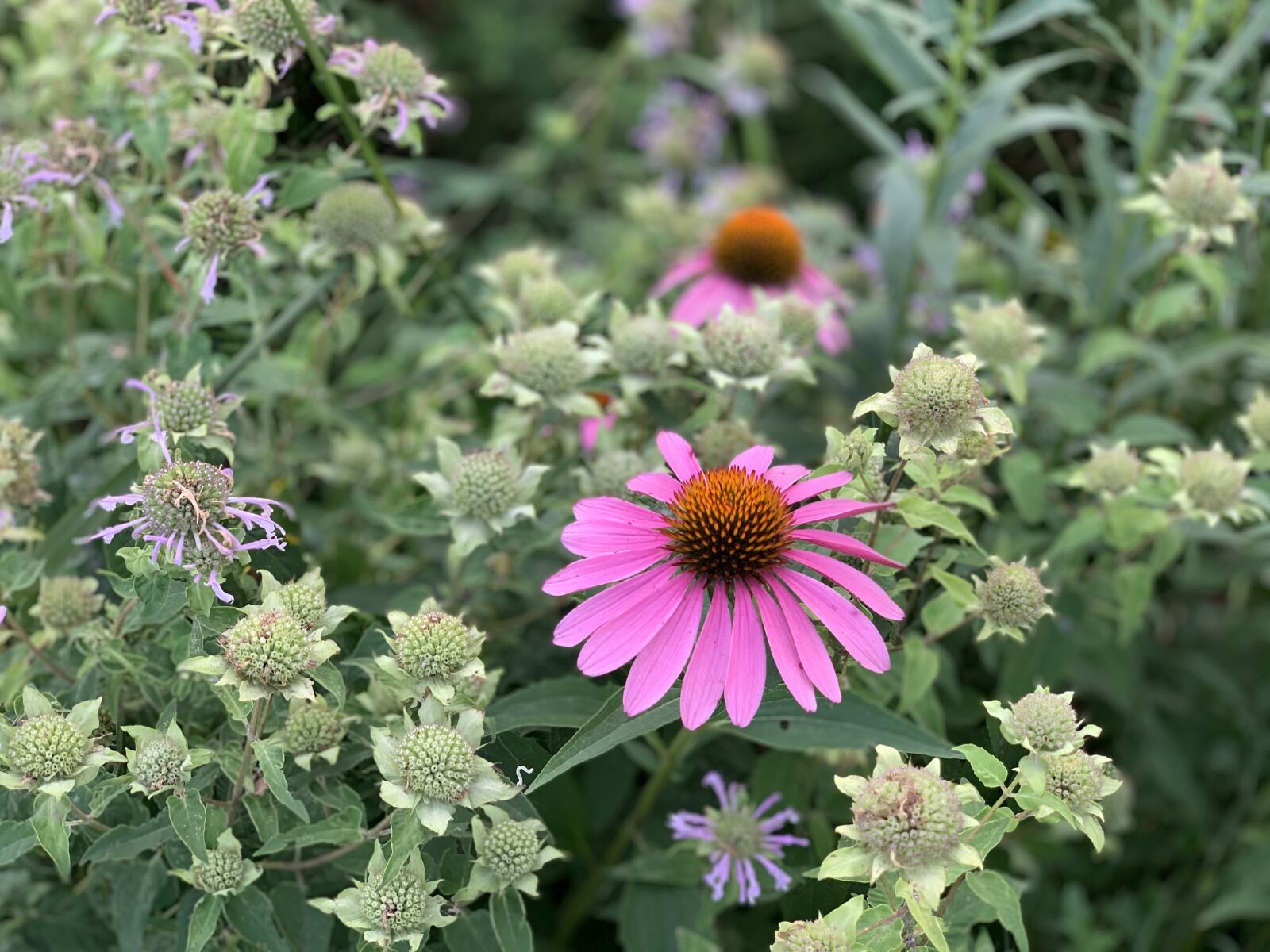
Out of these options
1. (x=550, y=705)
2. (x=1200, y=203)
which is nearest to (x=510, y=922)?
(x=550, y=705)

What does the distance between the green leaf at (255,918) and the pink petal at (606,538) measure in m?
0.32

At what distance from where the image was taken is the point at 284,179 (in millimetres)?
1089

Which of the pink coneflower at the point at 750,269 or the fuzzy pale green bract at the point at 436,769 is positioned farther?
the pink coneflower at the point at 750,269

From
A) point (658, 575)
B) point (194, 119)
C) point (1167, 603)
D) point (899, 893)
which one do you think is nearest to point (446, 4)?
point (194, 119)

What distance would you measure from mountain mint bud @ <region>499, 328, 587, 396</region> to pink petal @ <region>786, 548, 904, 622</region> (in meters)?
0.32

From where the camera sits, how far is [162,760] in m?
0.80

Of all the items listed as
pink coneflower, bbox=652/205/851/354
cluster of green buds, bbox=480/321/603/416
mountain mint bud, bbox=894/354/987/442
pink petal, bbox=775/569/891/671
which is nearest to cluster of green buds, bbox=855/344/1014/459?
mountain mint bud, bbox=894/354/987/442

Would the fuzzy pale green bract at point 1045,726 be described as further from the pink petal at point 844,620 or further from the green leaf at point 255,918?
the green leaf at point 255,918

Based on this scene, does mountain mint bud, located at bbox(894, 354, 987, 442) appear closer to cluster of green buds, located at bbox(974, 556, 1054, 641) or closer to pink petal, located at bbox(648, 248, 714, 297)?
cluster of green buds, located at bbox(974, 556, 1054, 641)

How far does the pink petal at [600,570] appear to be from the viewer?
0.81 metres

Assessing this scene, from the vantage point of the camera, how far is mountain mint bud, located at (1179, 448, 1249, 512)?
1033 millimetres

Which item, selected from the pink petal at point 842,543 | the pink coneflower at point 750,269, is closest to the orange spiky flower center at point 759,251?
the pink coneflower at point 750,269

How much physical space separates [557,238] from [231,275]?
4.67ft

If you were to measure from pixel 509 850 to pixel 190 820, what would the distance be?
204 millimetres
